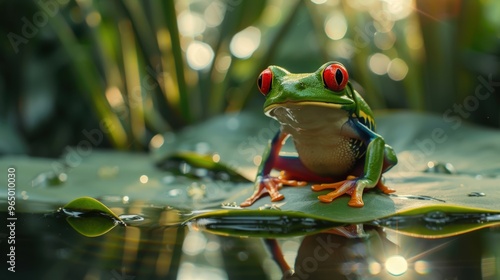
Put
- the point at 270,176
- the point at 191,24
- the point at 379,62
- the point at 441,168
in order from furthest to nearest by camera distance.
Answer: the point at 191,24 < the point at 379,62 < the point at 441,168 < the point at 270,176

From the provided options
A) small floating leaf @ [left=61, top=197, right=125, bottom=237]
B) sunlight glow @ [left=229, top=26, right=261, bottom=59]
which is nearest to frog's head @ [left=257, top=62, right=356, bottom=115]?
small floating leaf @ [left=61, top=197, right=125, bottom=237]

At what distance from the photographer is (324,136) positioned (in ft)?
3.99

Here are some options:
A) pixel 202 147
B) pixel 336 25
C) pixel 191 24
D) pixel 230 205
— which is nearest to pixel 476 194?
pixel 230 205

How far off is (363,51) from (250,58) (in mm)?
586

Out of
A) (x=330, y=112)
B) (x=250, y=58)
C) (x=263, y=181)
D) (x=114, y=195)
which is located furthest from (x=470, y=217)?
(x=250, y=58)

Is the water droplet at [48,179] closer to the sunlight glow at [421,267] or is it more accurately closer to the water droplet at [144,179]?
the water droplet at [144,179]

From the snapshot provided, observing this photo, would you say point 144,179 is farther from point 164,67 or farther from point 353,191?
point 164,67

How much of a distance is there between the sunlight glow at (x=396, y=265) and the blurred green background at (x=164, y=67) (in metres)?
1.50

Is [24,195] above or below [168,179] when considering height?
below

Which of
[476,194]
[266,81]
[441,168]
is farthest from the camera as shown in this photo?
[441,168]

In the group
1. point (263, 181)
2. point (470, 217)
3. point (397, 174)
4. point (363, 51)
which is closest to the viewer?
point (470, 217)

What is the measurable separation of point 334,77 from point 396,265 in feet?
1.61

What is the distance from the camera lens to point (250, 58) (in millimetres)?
2688

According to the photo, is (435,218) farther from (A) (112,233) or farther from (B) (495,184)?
(A) (112,233)
